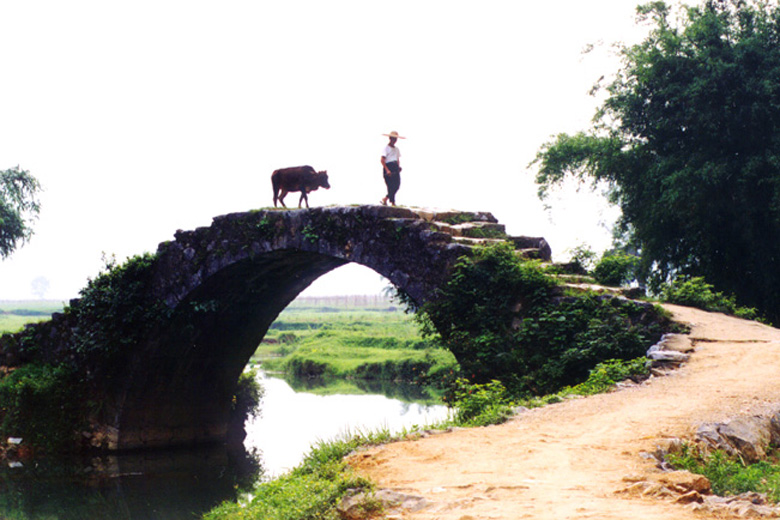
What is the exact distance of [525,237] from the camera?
970cm

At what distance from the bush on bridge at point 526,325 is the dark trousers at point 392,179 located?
224cm

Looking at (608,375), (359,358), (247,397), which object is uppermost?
(608,375)

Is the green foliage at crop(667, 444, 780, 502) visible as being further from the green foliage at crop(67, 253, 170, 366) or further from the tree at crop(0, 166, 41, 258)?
the tree at crop(0, 166, 41, 258)

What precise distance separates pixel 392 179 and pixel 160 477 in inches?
249

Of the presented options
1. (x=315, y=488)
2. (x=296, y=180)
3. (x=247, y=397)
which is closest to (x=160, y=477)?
(x=247, y=397)

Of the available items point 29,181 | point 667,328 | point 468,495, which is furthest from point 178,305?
point 29,181

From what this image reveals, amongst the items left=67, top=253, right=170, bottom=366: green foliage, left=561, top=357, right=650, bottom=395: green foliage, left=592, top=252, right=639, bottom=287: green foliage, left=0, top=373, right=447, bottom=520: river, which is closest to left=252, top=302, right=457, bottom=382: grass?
left=0, top=373, right=447, bottom=520: river

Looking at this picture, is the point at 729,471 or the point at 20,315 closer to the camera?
the point at 729,471

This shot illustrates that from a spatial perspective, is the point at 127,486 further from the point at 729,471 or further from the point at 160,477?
the point at 729,471

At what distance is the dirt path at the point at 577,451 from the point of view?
356 centimetres

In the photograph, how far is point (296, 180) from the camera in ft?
39.0

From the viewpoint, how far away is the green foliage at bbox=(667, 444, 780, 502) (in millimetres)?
4004

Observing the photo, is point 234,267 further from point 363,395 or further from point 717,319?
point 363,395

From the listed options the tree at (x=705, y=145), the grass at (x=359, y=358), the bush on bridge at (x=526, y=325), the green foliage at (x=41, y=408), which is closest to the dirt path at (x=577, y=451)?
the bush on bridge at (x=526, y=325)
